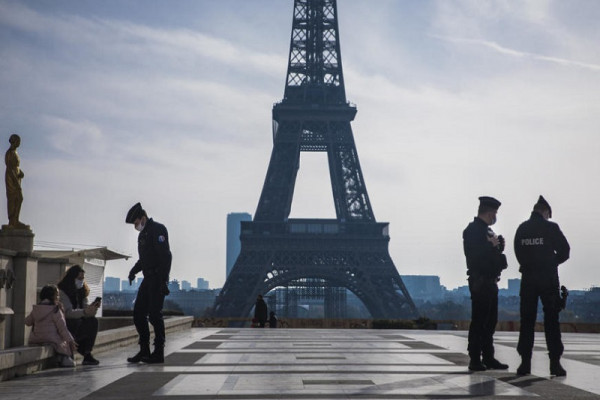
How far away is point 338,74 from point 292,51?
15.1 feet

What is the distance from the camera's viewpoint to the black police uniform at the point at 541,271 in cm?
1148

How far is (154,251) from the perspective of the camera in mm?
12891

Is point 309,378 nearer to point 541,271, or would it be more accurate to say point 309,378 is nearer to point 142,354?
point 541,271

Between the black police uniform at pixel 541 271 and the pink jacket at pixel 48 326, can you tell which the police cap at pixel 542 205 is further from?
the pink jacket at pixel 48 326

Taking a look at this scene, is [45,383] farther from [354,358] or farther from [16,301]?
[354,358]

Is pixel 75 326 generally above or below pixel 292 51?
below

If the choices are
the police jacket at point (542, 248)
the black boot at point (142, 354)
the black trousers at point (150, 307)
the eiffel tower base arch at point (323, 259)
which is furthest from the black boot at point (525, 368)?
the eiffel tower base arch at point (323, 259)

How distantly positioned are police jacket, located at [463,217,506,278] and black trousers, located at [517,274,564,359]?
51 centimetres

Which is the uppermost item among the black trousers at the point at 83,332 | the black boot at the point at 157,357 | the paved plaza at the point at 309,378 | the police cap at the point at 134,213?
the police cap at the point at 134,213

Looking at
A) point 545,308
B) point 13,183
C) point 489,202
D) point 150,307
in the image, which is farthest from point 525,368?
point 13,183

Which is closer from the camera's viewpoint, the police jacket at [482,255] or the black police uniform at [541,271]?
the black police uniform at [541,271]

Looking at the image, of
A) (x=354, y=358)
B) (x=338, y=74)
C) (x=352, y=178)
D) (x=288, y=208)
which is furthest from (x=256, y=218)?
(x=354, y=358)

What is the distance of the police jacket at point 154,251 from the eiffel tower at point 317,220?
59980mm

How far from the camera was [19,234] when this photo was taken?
519 inches
